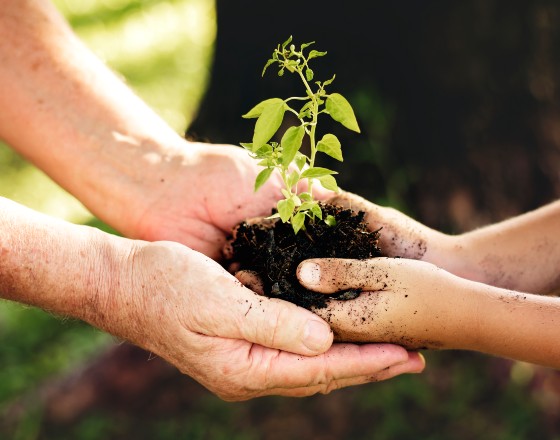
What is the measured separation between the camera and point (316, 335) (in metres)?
2.50

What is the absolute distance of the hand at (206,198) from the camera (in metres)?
3.08

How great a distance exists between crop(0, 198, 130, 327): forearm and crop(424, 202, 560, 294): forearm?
137 cm

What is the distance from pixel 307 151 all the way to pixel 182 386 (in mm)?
1699

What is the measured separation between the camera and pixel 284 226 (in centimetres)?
282

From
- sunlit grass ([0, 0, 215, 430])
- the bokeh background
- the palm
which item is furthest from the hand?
sunlit grass ([0, 0, 215, 430])

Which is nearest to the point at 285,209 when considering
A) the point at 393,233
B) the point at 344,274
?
the point at 344,274

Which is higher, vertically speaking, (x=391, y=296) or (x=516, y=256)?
(x=516, y=256)

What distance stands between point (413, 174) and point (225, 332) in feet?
6.62

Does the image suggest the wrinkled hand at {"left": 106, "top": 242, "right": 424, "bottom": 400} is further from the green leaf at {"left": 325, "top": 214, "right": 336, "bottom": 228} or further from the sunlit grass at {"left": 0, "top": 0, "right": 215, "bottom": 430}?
the sunlit grass at {"left": 0, "top": 0, "right": 215, "bottom": 430}

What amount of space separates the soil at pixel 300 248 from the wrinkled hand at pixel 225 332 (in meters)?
0.10

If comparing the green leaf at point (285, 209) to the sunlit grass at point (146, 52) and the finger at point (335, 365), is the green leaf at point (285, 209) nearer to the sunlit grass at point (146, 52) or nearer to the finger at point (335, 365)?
the finger at point (335, 365)

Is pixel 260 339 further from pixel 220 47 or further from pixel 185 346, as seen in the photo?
pixel 220 47

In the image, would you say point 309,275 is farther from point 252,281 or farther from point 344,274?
point 252,281

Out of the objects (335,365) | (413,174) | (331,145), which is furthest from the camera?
(413,174)
